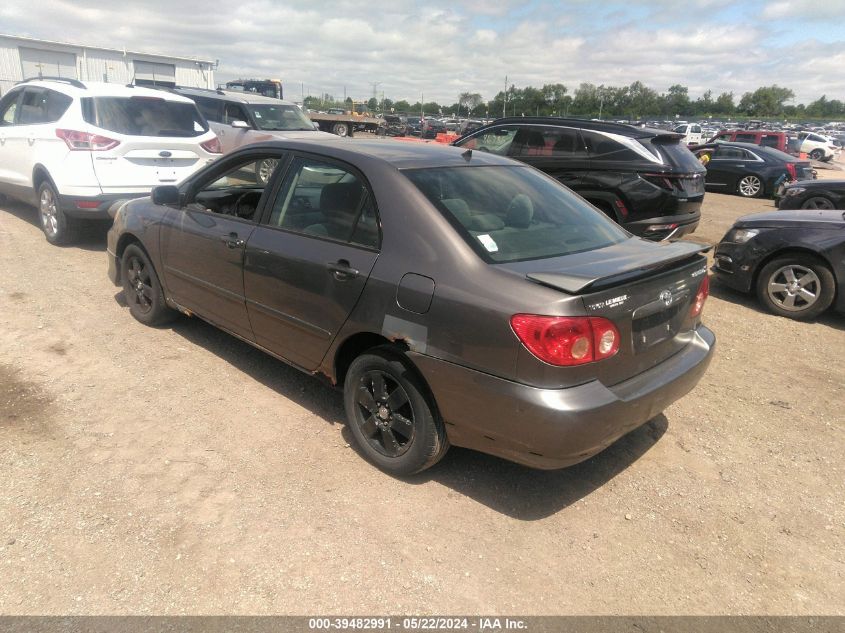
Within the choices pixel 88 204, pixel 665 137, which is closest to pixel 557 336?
pixel 665 137

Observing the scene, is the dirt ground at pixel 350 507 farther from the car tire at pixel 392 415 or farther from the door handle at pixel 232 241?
the door handle at pixel 232 241

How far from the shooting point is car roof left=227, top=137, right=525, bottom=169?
349cm

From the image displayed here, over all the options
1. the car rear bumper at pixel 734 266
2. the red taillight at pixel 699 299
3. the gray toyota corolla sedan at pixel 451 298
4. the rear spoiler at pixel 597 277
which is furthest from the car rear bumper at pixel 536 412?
the car rear bumper at pixel 734 266

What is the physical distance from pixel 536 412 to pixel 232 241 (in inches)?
92.5

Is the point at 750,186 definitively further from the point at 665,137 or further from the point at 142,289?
the point at 142,289

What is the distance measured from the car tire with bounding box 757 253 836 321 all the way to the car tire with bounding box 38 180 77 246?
7757 mm

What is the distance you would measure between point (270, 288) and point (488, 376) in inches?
63.9

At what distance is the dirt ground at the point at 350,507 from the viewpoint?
8.31 feet

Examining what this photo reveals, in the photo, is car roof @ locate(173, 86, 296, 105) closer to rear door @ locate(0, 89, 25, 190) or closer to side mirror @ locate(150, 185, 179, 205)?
rear door @ locate(0, 89, 25, 190)

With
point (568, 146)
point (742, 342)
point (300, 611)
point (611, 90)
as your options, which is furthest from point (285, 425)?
point (611, 90)

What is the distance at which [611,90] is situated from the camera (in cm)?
9225

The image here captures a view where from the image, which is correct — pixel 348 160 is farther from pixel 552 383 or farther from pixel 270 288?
pixel 552 383

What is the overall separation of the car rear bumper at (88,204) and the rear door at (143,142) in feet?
0.30

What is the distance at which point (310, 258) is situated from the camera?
3.45 meters
